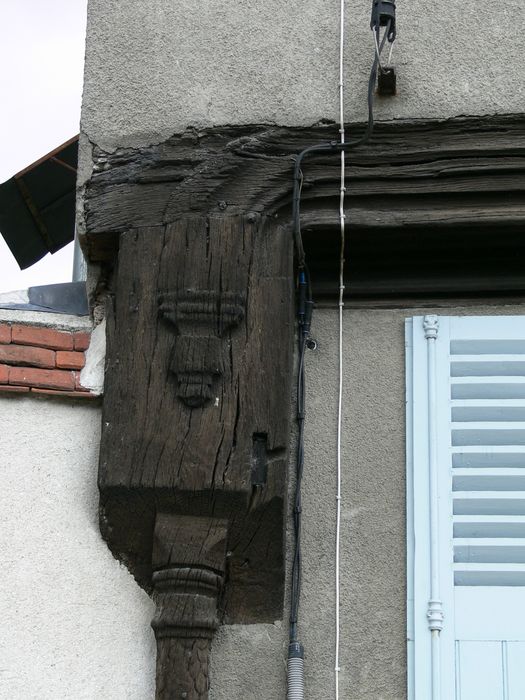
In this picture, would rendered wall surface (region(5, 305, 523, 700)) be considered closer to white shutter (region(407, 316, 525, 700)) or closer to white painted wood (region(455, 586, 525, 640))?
white shutter (region(407, 316, 525, 700))

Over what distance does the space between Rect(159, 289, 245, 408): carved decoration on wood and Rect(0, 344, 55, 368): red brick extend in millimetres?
432

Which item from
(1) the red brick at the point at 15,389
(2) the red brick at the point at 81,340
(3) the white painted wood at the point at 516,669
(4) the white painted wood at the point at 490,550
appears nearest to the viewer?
(3) the white painted wood at the point at 516,669

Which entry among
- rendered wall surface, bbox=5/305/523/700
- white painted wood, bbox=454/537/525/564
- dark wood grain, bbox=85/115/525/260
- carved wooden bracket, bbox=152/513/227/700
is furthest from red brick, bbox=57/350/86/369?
white painted wood, bbox=454/537/525/564

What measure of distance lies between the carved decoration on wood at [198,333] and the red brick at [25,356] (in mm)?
432

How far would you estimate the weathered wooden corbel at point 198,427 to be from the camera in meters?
3.72

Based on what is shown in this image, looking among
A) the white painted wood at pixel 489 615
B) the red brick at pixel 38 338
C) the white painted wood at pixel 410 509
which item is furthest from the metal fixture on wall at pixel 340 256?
the red brick at pixel 38 338

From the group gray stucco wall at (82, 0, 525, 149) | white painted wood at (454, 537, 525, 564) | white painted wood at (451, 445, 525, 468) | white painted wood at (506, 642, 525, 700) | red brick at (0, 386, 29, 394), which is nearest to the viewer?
white painted wood at (506, 642, 525, 700)

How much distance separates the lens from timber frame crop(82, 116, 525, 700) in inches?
148

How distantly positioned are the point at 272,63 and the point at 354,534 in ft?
5.33

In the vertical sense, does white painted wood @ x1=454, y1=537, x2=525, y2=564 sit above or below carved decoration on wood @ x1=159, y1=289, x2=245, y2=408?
below

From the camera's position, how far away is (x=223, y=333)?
396 cm

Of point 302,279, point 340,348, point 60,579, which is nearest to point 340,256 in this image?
point 302,279

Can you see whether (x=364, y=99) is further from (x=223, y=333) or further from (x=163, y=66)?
(x=223, y=333)

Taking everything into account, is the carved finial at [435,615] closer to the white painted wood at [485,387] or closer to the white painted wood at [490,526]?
the white painted wood at [490,526]
